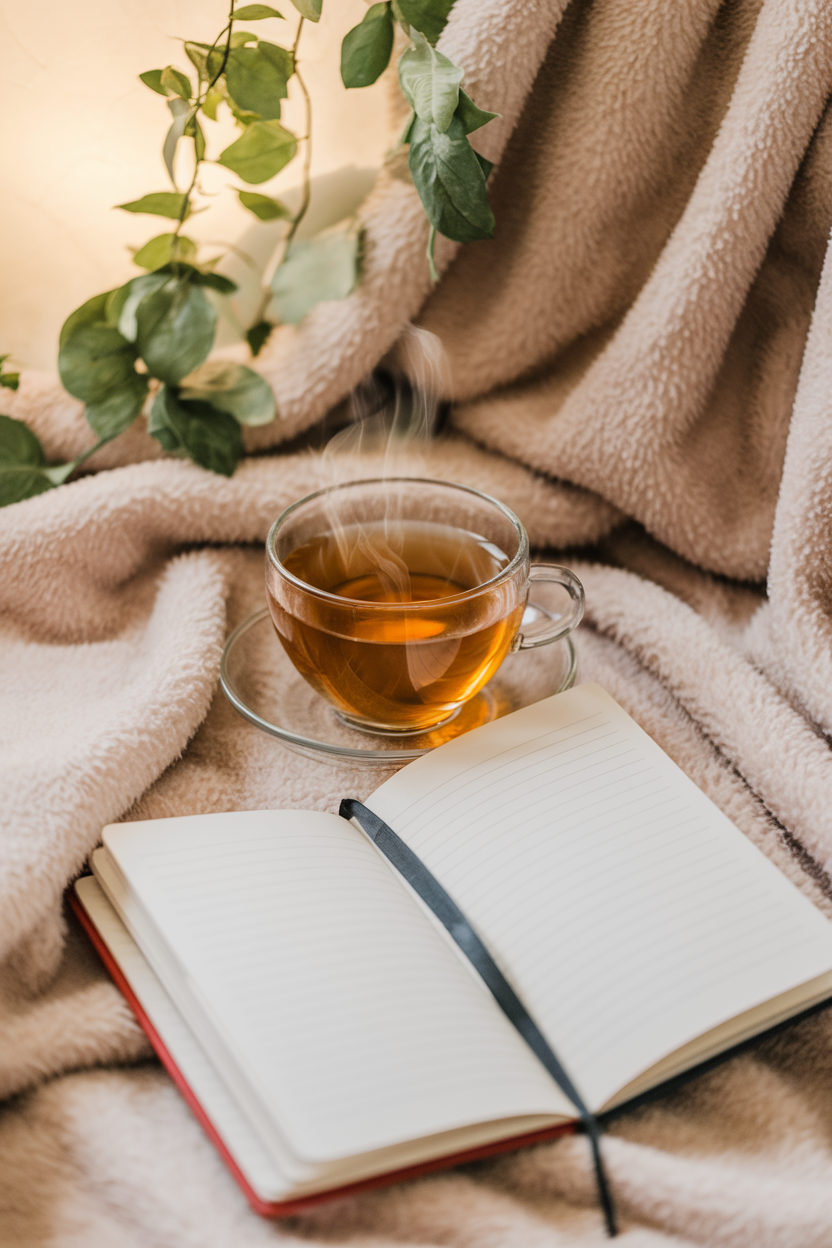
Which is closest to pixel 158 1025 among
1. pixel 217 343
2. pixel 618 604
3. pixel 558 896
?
pixel 558 896

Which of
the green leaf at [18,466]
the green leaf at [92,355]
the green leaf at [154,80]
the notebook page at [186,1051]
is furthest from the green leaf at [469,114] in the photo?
the notebook page at [186,1051]

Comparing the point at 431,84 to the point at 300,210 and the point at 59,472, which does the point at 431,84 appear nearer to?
the point at 300,210

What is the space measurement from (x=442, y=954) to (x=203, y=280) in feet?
1.89

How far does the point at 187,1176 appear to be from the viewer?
0.44 meters

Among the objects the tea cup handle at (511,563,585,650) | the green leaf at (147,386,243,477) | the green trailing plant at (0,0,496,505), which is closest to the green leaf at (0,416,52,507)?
the green trailing plant at (0,0,496,505)

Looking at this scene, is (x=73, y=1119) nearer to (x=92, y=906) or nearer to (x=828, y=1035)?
(x=92, y=906)

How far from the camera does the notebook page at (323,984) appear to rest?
423 mm

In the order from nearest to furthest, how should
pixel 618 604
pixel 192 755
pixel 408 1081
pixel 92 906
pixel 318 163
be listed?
1. pixel 408 1081
2. pixel 92 906
3. pixel 192 755
4. pixel 618 604
5. pixel 318 163

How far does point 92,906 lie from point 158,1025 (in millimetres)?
87

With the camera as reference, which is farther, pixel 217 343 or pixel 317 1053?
pixel 217 343

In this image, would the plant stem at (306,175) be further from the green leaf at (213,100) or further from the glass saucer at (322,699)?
the glass saucer at (322,699)

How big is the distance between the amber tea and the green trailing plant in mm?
166

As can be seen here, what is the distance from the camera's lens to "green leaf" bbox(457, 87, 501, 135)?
0.67 metres

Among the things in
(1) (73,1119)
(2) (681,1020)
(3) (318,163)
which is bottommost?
(1) (73,1119)
